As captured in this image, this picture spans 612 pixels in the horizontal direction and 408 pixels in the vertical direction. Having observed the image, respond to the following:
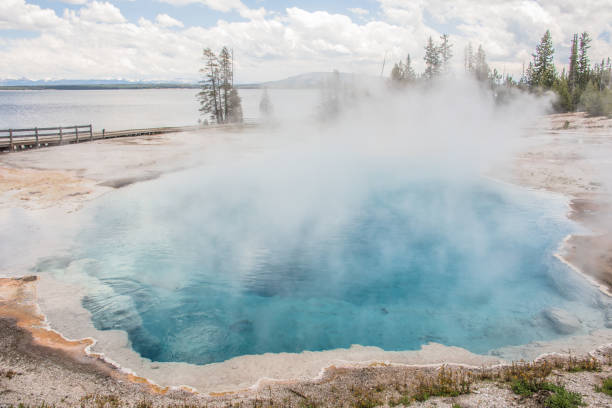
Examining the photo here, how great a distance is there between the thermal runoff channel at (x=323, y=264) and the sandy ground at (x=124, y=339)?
0.73 metres

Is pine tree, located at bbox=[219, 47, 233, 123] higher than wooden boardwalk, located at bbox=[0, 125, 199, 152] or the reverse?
higher

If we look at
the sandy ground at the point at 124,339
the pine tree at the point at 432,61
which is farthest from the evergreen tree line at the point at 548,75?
the sandy ground at the point at 124,339

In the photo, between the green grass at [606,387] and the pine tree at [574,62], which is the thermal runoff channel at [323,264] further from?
the pine tree at [574,62]

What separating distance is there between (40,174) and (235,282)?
545 inches

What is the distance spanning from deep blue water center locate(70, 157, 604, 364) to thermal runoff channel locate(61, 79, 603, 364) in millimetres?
44

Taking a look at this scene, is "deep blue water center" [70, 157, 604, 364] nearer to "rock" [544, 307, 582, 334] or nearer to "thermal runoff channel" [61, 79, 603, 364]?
"thermal runoff channel" [61, 79, 603, 364]

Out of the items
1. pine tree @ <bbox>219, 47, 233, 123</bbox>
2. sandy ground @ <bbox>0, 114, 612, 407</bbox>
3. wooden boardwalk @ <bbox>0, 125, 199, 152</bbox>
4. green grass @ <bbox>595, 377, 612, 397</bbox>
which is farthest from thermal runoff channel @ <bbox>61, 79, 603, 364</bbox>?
pine tree @ <bbox>219, 47, 233, 123</bbox>

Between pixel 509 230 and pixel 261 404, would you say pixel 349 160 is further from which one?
pixel 261 404

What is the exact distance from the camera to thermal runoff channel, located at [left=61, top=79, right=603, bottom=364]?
7.92m

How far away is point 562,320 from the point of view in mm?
7867

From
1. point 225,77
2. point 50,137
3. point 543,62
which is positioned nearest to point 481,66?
point 543,62

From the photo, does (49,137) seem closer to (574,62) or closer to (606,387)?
(606,387)

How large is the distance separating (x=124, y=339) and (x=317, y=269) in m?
5.05

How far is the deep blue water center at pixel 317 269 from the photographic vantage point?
7.88 m
